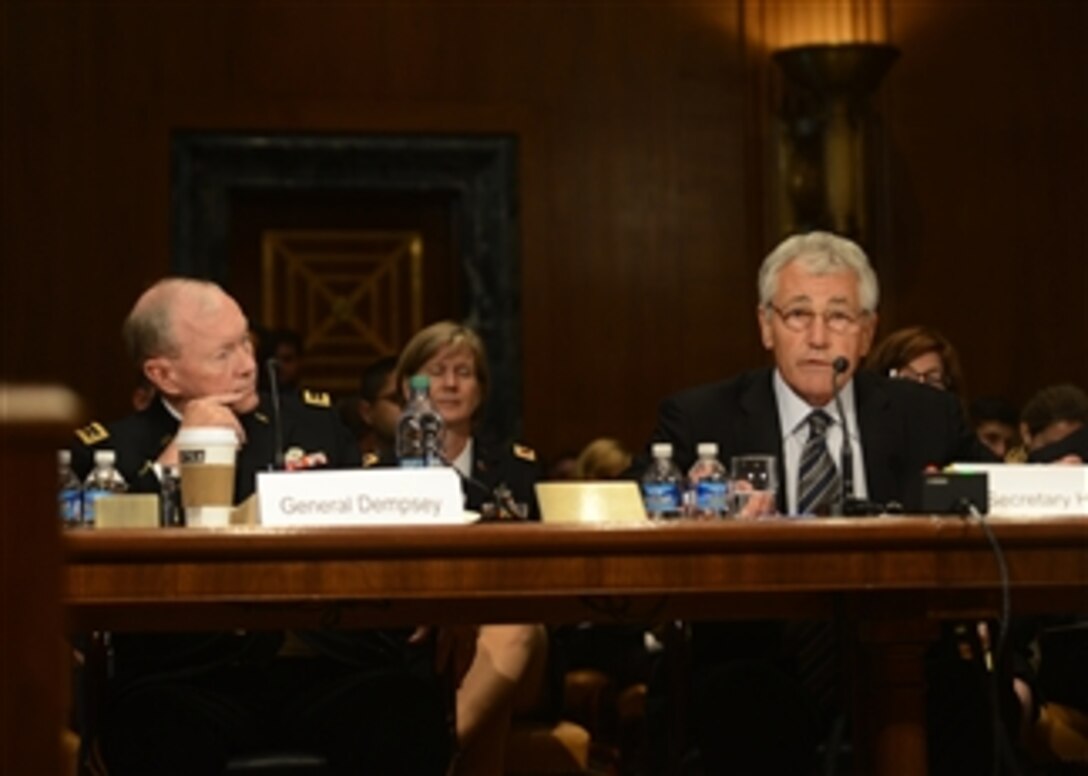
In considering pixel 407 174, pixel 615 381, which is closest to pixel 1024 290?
pixel 615 381

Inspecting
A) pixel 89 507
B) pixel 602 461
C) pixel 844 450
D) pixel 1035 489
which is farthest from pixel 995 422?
pixel 89 507

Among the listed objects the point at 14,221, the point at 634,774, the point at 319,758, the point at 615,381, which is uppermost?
the point at 14,221

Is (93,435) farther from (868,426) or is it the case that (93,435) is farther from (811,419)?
(868,426)

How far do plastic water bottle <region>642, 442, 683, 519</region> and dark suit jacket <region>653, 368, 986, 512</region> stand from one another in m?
0.25

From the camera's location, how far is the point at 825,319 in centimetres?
518

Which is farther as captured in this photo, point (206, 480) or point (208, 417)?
point (208, 417)

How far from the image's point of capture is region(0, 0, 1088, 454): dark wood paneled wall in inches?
366

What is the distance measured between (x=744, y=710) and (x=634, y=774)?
90.6 inches

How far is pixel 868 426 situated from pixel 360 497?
5.08 feet

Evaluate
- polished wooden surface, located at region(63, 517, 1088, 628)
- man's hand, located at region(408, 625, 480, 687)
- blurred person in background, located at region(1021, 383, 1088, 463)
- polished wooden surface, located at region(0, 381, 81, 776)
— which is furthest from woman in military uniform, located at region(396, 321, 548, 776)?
polished wooden surface, located at region(0, 381, 81, 776)

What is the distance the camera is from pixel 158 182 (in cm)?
938

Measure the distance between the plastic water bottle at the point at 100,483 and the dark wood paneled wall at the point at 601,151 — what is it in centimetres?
460

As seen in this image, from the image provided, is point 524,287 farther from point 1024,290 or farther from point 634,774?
point 634,774

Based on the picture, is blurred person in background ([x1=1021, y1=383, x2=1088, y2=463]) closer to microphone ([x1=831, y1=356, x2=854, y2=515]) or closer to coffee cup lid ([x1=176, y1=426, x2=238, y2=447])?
microphone ([x1=831, y1=356, x2=854, y2=515])
